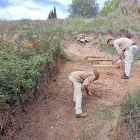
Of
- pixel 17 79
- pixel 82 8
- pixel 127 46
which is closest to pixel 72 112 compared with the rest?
pixel 17 79

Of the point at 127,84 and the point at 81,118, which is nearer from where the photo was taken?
the point at 81,118

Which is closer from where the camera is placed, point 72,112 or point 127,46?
point 72,112

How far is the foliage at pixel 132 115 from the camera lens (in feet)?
8.66

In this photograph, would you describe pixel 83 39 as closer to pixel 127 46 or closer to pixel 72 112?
pixel 127 46

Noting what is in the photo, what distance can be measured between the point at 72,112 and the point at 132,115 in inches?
60.0

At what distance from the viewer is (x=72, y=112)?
152 inches

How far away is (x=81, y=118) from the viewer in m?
3.62

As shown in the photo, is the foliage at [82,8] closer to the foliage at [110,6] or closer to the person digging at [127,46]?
the foliage at [110,6]

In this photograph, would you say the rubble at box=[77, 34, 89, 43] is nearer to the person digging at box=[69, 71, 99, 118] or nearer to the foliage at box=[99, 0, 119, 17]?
the person digging at box=[69, 71, 99, 118]

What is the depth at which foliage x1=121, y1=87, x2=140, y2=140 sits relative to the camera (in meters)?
2.64

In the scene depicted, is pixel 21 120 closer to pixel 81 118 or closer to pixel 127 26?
pixel 81 118

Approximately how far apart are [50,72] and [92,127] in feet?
7.76

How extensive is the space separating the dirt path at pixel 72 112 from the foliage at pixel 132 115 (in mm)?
367

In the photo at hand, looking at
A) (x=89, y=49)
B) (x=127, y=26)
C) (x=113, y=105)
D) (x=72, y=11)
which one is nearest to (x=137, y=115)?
(x=113, y=105)
